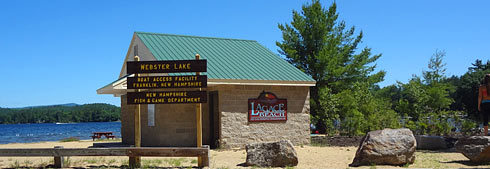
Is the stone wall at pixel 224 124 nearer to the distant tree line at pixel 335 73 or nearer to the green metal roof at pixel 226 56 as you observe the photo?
the green metal roof at pixel 226 56

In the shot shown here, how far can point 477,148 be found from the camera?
395 inches

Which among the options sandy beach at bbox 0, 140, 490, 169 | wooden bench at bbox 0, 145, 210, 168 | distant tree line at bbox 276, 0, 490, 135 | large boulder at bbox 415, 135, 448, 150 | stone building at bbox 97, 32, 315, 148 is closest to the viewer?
wooden bench at bbox 0, 145, 210, 168

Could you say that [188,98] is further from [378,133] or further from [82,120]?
[82,120]

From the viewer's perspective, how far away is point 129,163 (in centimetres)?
1062

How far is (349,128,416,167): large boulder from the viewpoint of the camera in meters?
9.98

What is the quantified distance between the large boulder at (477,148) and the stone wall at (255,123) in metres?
7.02

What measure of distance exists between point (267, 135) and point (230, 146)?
155cm

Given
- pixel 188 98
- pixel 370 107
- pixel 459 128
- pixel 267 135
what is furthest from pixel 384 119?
pixel 188 98

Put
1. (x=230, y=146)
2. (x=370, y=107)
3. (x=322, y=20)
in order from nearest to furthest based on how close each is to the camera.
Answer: (x=230, y=146), (x=370, y=107), (x=322, y=20)

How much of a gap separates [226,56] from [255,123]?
3483mm

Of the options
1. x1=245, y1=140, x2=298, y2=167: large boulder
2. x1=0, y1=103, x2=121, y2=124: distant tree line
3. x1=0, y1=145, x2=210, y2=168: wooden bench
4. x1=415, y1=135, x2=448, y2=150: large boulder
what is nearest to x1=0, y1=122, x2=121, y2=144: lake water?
x1=0, y1=145, x2=210, y2=168: wooden bench

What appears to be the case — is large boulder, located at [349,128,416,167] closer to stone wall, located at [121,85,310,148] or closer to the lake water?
stone wall, located at [121,85,310,148]

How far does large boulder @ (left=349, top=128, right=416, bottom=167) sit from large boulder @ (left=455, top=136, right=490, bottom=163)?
51.2 inches

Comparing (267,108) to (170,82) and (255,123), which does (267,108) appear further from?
(170,82)
